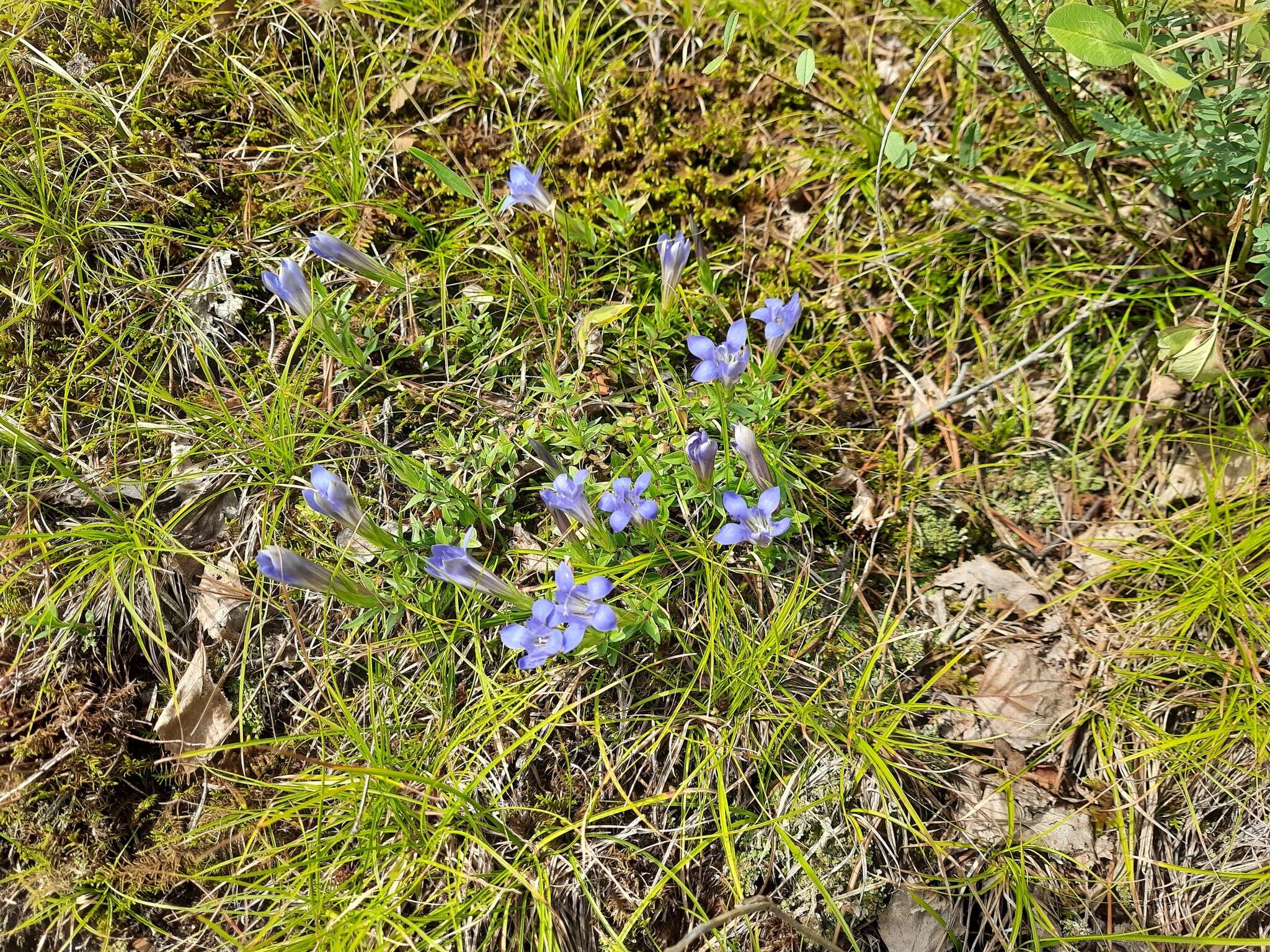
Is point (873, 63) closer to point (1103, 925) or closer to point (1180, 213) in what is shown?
point (1180, 213)

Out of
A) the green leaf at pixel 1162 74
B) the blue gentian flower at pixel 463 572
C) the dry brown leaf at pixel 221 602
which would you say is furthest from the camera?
the dry brown leaf at pixel 221 602

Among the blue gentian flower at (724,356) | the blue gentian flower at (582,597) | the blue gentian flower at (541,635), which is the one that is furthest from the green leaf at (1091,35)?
the blue gentian flower at (541,635)

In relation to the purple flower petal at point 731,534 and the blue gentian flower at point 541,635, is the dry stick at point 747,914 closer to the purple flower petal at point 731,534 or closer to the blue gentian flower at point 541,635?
the blue gentian flower at point 541,635

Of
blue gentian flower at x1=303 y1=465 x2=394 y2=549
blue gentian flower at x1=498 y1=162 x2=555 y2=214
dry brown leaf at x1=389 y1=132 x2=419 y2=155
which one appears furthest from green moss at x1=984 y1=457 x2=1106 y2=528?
dry brown leaf at x1=389 y1=132 x2=419 y2=155

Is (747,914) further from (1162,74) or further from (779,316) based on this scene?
(1162,74)

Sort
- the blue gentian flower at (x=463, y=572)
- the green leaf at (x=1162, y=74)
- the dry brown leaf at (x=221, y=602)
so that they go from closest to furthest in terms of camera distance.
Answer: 1. the green leaf at (x=1162, y=74)
2. the blue gentian flower at (x=463, y=572)
3. the dry brown leaf at (x=221, y=602)

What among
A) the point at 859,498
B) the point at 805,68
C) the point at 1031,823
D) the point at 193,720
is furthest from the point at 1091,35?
the point at 193,720

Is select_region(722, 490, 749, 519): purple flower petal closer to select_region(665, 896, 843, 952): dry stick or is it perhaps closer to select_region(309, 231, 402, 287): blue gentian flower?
select_region(665, 896, 843, 952): dry stick

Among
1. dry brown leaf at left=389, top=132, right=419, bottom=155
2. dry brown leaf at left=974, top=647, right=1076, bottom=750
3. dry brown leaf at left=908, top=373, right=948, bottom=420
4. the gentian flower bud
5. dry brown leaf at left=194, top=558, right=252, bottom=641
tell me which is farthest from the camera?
dry brown leaf at left=389, top=132, right=419, bottom=155
